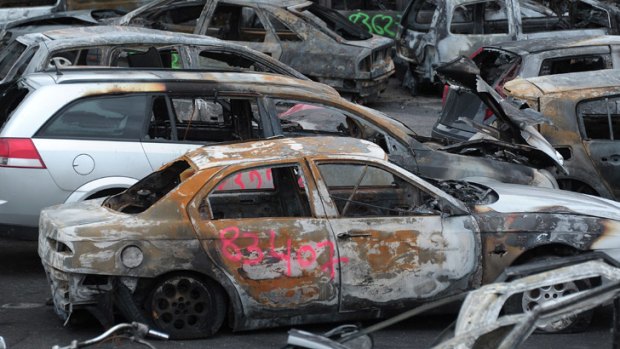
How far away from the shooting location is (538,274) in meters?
5.32

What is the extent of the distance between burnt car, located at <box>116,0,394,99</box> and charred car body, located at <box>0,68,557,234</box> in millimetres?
5605

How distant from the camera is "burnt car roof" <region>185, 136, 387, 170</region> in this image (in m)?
7.74

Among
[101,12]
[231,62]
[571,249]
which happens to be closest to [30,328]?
[571,249]

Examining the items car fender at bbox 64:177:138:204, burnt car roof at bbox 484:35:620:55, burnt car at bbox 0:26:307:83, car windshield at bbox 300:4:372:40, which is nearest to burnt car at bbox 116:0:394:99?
car windshield at bbox 300:4:372:40

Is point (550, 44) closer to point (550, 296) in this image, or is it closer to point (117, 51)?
point (117, 51)

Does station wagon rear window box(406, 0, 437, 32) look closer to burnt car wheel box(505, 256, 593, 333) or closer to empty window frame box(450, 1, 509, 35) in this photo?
empty window frame box(450, 1, 509, 35)

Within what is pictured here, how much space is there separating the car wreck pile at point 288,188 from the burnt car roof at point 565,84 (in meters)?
0.02

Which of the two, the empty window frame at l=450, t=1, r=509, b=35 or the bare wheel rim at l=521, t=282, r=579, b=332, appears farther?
the empty window frame at l=450, t=1, r=509, b=35

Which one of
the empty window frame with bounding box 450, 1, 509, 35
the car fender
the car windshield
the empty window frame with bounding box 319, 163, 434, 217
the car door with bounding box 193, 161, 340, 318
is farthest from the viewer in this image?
the empty window frame with bounding box 450, 1, 509, 35

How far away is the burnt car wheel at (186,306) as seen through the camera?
7453 millimetres

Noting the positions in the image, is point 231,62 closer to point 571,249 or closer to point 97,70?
point 97,70

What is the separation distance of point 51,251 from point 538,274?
361cm

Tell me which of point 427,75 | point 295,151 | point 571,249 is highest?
point 295,151

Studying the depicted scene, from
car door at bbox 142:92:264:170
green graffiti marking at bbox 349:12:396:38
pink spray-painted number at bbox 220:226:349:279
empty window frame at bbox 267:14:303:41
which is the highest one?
car door at bbox 142:92:264:170
